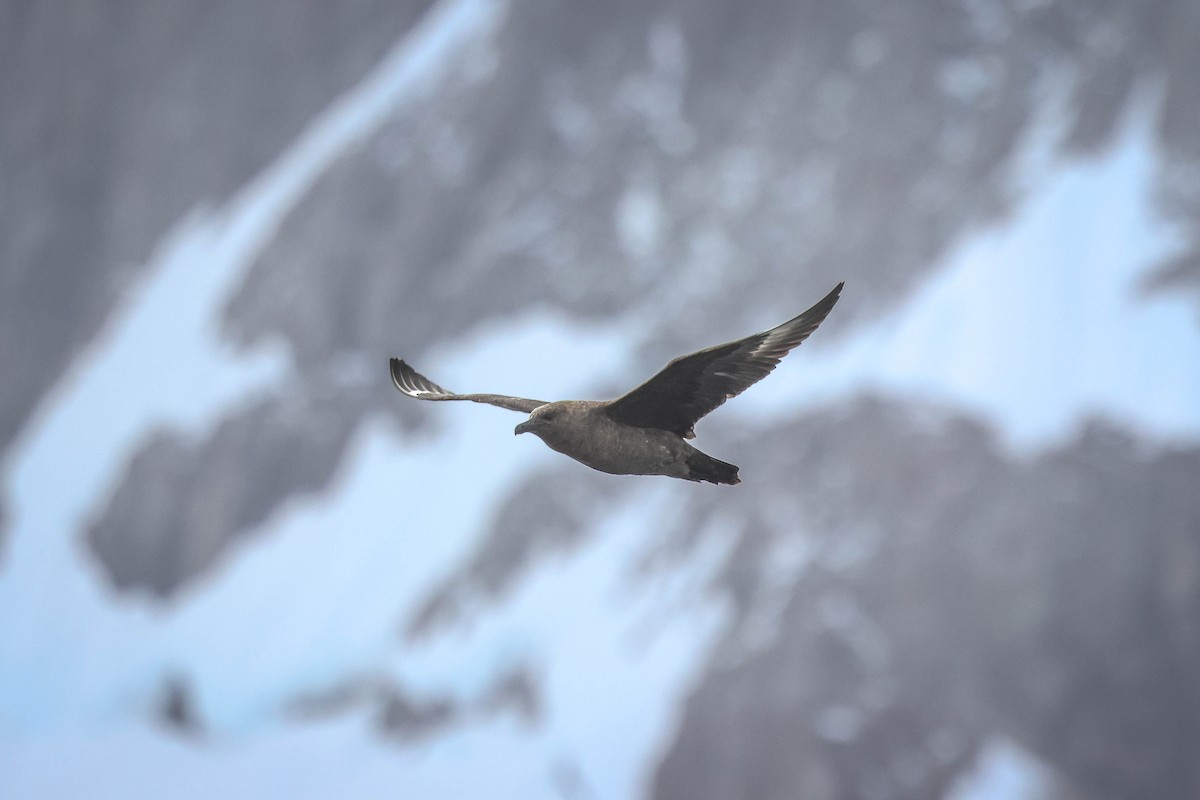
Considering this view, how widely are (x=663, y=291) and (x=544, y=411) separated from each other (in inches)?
1343

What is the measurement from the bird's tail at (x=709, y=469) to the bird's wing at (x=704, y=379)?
11.5 inches

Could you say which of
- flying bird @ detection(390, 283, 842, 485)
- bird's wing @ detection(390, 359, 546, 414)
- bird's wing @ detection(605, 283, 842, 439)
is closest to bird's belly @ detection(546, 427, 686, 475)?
flying bird @ detection(390, 283, 842, 485)

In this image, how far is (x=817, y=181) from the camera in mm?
42594

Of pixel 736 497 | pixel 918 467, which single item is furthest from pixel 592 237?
pixel 918 467

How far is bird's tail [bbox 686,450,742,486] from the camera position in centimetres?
974

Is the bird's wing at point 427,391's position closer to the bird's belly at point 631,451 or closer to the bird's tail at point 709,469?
the bird's belly at point 631,451

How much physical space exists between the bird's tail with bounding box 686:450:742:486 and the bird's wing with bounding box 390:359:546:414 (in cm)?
137

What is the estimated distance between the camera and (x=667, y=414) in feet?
32.0

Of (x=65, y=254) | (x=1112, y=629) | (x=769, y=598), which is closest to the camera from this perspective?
(x=1112, y=629)

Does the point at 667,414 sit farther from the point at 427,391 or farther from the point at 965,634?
the point at 965,634

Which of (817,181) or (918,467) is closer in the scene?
(918,467)

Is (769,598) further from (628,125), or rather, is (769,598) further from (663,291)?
(628,125)

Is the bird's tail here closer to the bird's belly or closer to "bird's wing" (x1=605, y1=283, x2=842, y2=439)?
the bird's belly

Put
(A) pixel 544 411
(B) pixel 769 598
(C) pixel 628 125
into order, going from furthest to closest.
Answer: (C) pixel 628 125 < (B) pixel 769 598 < (A) pixel 544 411
